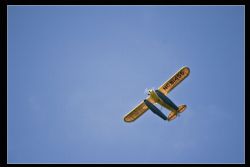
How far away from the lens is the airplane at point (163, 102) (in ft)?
149

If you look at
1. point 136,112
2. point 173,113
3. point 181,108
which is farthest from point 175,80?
point 136,112

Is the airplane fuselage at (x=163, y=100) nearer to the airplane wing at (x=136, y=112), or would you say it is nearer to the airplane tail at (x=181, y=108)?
the airplane tail at (x=181, y=108)

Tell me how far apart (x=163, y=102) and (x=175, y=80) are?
9.69 feet

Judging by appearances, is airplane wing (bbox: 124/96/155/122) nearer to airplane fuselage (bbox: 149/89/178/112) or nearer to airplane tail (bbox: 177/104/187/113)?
airplane fuselage (bbox: 149/89/178/112)

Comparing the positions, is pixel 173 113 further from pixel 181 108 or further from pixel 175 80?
pixel 175 80

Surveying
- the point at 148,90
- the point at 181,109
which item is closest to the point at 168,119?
the point at 181,109

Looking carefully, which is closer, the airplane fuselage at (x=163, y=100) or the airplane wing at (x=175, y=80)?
the airplane fuselage at (x=163, y=100)

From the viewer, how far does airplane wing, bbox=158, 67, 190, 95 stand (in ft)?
155

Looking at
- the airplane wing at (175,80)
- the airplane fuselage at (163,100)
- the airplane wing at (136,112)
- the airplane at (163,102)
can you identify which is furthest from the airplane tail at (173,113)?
the airplane wing at (136,112)

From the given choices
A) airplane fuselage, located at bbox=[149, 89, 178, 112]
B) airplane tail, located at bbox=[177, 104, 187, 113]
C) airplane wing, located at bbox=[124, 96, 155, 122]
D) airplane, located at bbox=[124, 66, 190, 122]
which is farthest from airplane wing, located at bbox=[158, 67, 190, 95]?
airplane wing, located at bbox=[124, 96, 155, 122]
